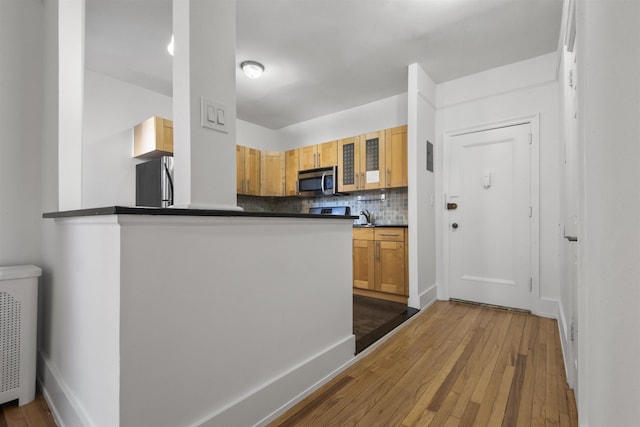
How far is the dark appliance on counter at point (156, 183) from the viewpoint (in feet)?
10.2

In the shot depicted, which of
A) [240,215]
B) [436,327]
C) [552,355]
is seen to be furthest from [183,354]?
[552,355]

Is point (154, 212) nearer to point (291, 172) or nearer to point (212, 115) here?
point (212, 115)

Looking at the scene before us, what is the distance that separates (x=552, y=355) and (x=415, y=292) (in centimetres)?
115

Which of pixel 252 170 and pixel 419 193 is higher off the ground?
pixel 252 170

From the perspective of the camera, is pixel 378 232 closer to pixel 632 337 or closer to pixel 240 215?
pixel 240 215

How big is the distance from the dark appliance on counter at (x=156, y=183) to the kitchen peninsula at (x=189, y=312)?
64.4 inches

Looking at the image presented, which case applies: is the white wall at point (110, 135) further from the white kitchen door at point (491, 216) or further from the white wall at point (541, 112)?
the white wall at point (541, 112)

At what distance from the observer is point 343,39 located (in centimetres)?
265

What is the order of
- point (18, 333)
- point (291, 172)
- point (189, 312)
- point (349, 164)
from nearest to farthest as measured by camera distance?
point (189, 312) → point (18, 333) → point (349, 164) → point (291, 172)

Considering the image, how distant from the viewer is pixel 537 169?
2865 millimetres

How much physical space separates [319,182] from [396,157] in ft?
3.96

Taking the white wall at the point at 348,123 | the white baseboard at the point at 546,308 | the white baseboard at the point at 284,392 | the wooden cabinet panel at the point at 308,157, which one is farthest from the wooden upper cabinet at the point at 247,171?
the white baseboard at the point at 546,308

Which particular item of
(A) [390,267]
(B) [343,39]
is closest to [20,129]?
(B) [343,39]

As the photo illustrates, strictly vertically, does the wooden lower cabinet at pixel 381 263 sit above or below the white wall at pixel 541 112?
below
